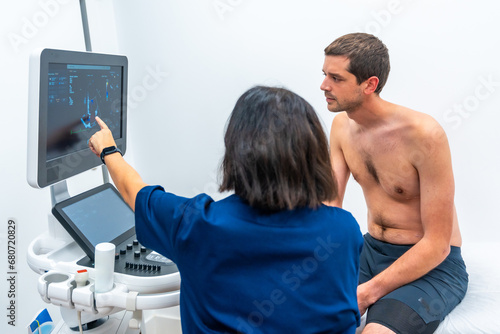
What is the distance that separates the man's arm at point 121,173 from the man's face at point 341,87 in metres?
0.87

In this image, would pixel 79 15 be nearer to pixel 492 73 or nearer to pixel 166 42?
pixel 166 42

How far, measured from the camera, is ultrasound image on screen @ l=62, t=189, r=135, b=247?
55.2 inches

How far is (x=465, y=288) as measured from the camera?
1.69 meters

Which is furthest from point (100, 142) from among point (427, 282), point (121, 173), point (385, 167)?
point (427, 282)

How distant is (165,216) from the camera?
1030mm

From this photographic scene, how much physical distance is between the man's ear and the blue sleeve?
97 centimetres

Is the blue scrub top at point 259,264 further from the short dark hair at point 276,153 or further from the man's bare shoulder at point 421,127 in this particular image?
the man's bare shoulder at point 421,127

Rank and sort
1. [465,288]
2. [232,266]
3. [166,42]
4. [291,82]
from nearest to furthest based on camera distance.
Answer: [232,266] → [465,288] → [291,82] → [166,42]

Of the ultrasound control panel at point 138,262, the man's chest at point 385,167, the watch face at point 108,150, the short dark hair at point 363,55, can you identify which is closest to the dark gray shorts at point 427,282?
the man's chest at point 385,167

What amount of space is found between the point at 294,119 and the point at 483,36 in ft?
5.05

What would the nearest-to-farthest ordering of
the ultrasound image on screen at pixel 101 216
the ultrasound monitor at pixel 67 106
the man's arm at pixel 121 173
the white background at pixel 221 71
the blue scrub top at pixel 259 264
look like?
the blue scrub top at pixel 259 264 → the man's arm at pixel 121 173 → the ultrasound monitor at pixel 67 106 → the ultrasound image on screen at pixel 101 216 → the white background at pixel 221 71

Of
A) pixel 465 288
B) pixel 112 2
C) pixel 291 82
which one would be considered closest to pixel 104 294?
pixel 465 288

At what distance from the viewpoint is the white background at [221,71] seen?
6.24 ft

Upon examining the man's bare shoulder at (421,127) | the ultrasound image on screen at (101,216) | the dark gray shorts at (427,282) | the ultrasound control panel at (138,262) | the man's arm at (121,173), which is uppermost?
the man's bare shoulder at (421,127)
